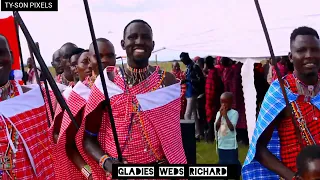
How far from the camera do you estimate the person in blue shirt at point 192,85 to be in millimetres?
10922

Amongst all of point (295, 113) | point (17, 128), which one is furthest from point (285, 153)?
point (17, 128)

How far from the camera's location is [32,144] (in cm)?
324

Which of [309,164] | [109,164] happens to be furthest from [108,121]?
[309,164]

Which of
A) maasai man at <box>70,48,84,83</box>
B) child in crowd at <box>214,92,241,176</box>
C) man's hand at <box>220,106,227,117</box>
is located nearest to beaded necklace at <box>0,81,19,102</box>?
maasai man at <box>70,48,84,83</box>

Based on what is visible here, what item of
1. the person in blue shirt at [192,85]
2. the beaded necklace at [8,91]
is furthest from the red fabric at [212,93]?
the beaded necklace at [8,91]

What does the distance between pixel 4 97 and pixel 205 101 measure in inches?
319

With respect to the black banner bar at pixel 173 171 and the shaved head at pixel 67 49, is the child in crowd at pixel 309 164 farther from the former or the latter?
the shaved head at pixel 67 49

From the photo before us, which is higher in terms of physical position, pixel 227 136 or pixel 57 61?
pixel 57 61

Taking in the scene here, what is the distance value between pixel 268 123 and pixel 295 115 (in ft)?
0.49

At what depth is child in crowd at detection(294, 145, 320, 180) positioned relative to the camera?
2.54 m

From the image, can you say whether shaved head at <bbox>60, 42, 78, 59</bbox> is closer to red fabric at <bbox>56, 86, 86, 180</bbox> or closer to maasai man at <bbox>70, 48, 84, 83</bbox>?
Answer: maasai man at <bbox>70, 48, 84, 83</bbox>

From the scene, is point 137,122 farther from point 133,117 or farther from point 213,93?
point 213,93

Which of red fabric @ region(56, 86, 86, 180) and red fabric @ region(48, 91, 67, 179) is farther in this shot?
red fabric @ region(48, 91, 67, 179)

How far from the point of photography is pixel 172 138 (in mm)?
3457
